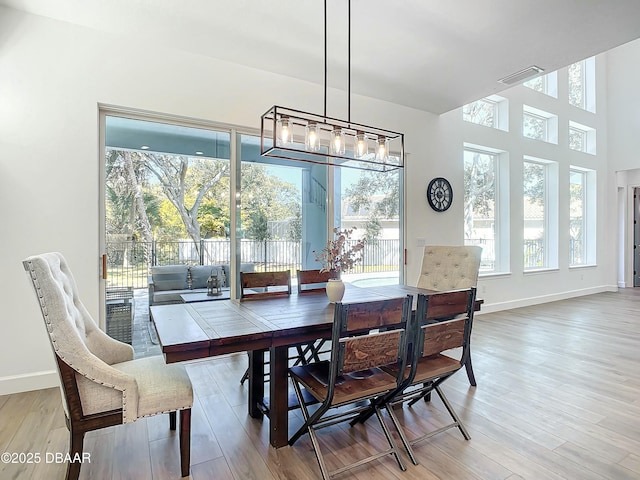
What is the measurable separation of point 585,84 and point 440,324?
8.34 metres

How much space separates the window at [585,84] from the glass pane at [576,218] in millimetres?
1436

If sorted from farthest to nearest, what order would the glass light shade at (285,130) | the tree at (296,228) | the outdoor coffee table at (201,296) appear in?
1. the tree at (296,228)
2. the outdoor coffee table at (201,296)
3. the glass light shade at (285,130)

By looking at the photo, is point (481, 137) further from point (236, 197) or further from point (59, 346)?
point (59, 346)

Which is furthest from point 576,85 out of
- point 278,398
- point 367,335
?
point 278,398

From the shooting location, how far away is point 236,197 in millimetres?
3746

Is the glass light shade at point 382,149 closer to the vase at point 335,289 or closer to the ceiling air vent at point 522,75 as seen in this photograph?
the vase at point 335,289

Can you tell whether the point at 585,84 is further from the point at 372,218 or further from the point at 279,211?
the point at 279,211

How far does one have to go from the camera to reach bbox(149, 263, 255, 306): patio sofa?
3.41 m

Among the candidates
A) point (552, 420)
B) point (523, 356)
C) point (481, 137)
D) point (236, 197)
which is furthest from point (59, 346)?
point (481, 137)

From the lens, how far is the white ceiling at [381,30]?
2.71m

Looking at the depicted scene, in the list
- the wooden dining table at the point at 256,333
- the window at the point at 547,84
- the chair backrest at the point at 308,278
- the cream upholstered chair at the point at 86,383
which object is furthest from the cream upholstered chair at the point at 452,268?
the window at the point at 547,84

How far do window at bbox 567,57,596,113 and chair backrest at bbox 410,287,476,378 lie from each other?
7537 millimetres

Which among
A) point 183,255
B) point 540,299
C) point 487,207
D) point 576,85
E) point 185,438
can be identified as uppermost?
point 576,85

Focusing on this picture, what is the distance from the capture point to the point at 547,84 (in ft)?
21.7
